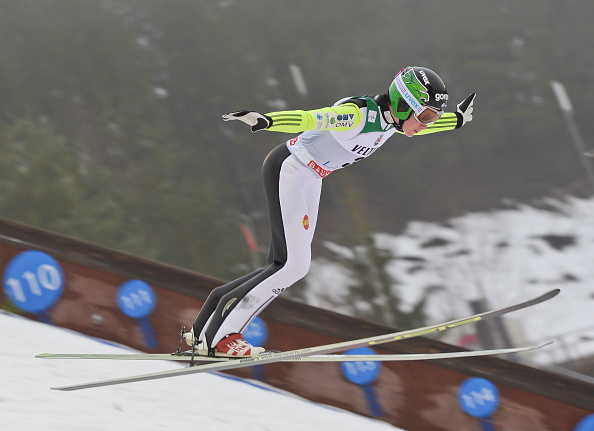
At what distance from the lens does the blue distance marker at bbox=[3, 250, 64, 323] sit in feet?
19.2

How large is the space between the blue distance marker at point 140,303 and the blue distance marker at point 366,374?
159 cm

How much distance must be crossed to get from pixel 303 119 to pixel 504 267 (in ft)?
89.2

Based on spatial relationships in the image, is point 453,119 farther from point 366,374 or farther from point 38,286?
point 38,286

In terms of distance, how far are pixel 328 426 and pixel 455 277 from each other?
24.7 meters

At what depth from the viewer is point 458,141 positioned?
108 feet

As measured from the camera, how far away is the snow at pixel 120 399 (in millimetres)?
3758

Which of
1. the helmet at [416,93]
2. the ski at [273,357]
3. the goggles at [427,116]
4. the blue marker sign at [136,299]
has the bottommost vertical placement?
the blue marker sign at [136,299]

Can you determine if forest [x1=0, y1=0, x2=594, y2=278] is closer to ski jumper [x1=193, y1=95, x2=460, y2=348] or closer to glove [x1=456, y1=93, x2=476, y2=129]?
glove [x1=456, y1=93, x2=476, y2=129]

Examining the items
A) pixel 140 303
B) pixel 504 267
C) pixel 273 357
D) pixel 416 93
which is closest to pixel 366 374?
pixel 273 357

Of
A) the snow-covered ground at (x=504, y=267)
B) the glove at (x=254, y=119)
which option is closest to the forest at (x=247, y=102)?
the snow-covered ground at (x=504, y=267)

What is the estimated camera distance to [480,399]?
16.7ft

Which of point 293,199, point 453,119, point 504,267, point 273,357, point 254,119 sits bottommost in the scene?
point 504,267

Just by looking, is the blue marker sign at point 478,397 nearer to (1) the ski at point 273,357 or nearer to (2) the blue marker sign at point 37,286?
(1) the ski at point 273,357

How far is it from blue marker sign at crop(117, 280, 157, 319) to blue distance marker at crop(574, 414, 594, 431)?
10.9 feet
